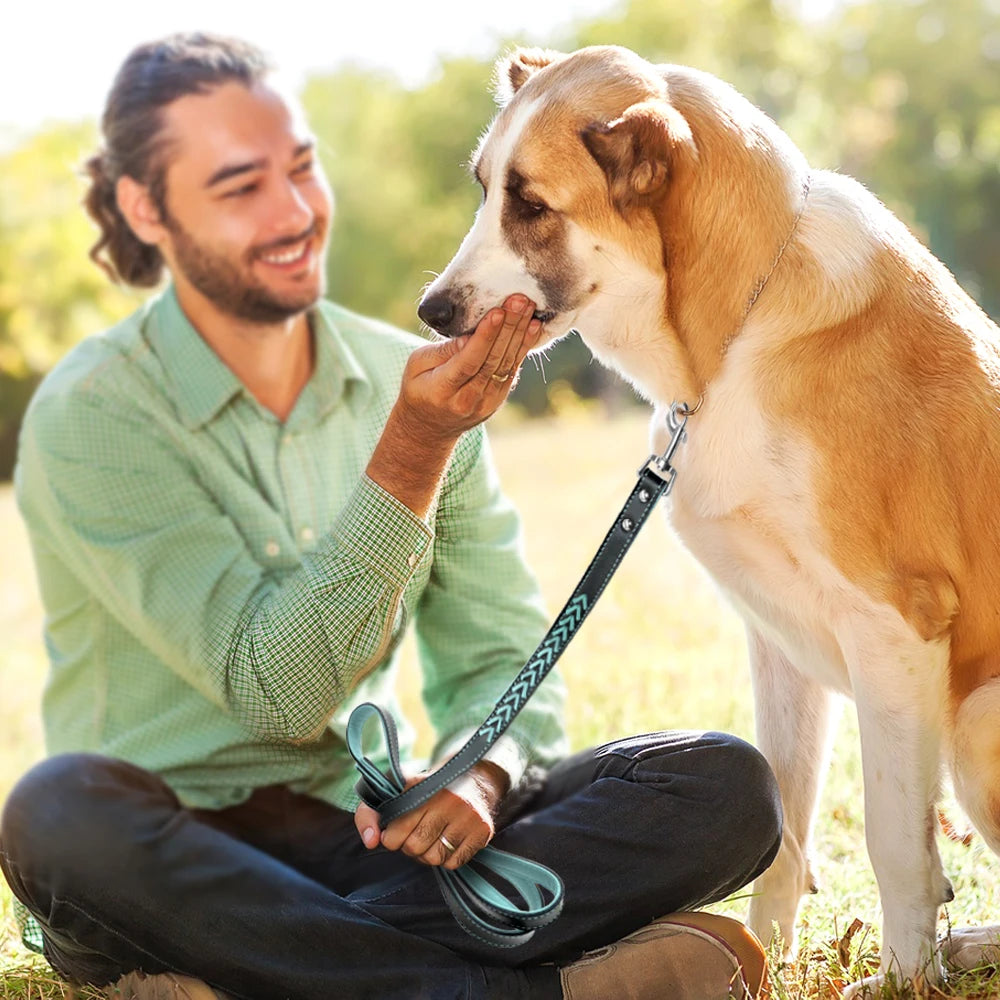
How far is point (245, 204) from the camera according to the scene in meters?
3.02

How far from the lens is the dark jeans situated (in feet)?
7.11

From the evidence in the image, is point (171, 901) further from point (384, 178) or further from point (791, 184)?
point (384, 178)

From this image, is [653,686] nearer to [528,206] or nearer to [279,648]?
[279,648]

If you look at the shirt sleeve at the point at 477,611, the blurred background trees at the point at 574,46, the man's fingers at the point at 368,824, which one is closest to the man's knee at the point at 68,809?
the man's fingers at the point at 368,824

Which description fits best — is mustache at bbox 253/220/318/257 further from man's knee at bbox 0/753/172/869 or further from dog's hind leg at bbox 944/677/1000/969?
dog's hind leg at bbox 944/677/1000/969

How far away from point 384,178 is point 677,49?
7.25 metres

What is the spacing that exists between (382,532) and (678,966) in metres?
0.88

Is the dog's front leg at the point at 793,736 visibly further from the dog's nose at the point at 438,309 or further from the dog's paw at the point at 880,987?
the dog's nose at the point at 438,309

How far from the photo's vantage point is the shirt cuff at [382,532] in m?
2.18

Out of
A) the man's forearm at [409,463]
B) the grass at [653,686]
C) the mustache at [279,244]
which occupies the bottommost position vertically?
the grass at [653,686]

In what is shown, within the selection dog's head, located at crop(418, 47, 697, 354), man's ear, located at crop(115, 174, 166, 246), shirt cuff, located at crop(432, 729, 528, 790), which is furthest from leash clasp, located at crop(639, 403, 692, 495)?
man's ear, located at crop(115, 174, 166, 246)

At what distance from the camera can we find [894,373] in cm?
215

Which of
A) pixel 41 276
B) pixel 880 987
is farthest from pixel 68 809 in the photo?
pixel 41 276

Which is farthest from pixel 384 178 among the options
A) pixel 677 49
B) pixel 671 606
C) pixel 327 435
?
pixel 327 435
